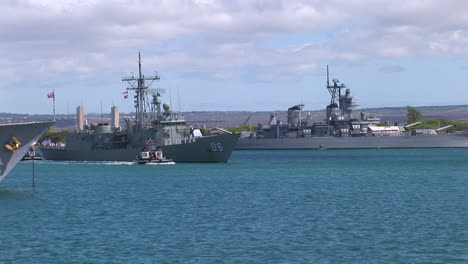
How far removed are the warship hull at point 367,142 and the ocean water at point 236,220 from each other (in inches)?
2929

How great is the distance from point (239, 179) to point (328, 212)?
73.2 ft

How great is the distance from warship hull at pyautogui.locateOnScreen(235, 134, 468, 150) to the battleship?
296ft

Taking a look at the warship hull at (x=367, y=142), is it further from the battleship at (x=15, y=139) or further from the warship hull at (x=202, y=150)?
the battleship at (x=15, y=139)

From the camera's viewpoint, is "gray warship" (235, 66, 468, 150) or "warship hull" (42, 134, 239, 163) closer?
"warship hull" (42, 134, 239, 163)

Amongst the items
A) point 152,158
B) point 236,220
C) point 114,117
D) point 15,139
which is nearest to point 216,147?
point 152,158

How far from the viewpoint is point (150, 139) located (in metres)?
76.1

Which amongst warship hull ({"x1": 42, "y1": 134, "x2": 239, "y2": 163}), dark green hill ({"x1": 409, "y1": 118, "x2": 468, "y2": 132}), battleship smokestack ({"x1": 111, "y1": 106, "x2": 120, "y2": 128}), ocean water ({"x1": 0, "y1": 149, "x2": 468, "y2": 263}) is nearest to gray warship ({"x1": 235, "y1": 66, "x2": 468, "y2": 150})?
battleship smokestack ({"x1": 111, "y1": 106, "x2": 120, "y2": 128})

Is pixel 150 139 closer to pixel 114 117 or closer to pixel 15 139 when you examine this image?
pixel 15 139

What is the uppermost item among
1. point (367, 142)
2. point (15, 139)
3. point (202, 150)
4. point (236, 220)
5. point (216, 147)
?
point (15, 139)

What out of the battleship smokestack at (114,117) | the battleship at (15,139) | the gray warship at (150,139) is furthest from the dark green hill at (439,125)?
the battleship at (15,139)

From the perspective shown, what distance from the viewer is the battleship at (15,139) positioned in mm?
41812

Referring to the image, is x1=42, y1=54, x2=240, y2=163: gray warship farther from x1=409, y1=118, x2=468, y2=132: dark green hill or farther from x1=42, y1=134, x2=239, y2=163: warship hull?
x1=409, y1=118, x2=468, y2=132: dark green hill

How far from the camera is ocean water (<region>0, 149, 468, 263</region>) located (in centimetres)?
2462

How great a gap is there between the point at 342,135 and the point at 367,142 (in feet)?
13.7
